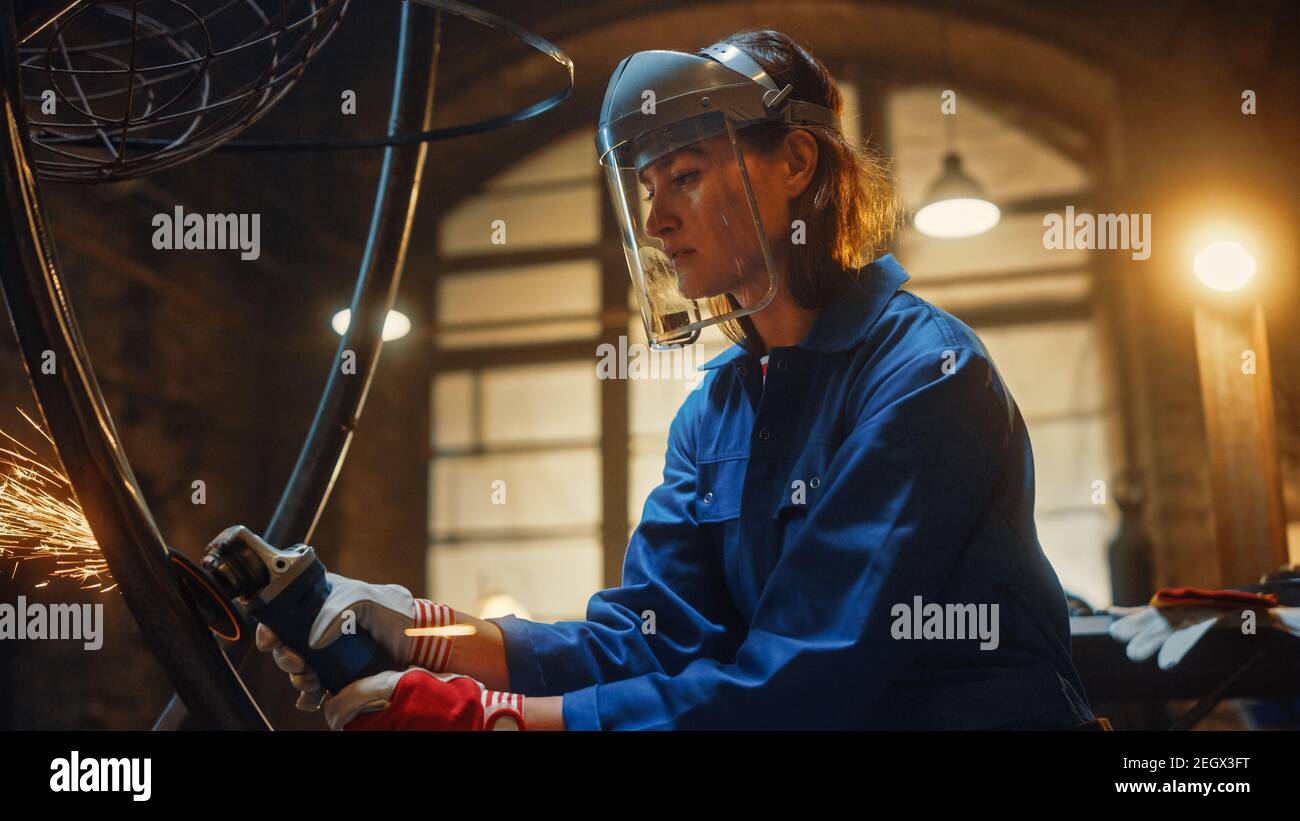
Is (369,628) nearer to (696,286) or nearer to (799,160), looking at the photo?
(696,286)

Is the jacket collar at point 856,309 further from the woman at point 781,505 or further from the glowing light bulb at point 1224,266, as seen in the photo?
the glowing light bulb at point 1224,266

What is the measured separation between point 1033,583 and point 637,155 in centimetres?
64

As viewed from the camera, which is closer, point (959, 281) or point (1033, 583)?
point (1033, 583)

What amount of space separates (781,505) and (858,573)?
0.18m

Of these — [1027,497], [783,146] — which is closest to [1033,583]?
[1027,497]

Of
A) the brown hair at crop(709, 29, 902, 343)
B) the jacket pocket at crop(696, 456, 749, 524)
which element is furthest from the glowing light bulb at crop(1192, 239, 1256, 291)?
the jacket pocket at crop(696, 456, 749, 524)

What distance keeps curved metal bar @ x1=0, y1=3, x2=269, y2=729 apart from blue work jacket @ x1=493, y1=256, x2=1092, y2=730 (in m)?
0.31

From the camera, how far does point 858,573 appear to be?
0.93 m

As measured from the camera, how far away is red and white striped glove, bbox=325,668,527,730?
0.93 metres

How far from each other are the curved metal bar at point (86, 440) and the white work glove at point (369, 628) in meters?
0.17
